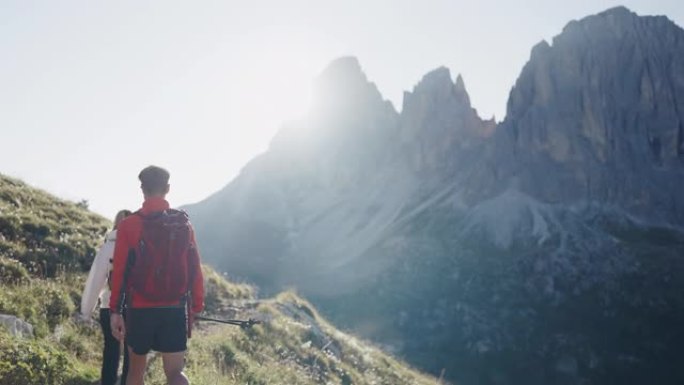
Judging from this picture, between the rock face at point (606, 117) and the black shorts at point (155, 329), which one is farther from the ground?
the rock face at point (606, 117)

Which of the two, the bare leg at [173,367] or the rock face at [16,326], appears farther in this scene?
the rock face at [16,326]

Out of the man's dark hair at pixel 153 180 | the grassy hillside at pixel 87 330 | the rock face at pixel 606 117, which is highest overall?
the rock face at pixel 606 117

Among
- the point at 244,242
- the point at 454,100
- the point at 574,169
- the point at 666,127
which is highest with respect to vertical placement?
the point at 454,100

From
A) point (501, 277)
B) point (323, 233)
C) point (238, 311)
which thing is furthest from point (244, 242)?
point (238, 311)

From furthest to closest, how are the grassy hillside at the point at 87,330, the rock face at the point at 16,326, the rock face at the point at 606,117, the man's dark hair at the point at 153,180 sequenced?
the rock face at the point at 606,117 → the rock face at the point at 16,326 → the grassy hillside at the point at 87,330 → the man's dark hair at the point at 153,180

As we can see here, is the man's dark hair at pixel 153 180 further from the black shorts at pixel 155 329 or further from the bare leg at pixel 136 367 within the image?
the bare leg at pixel 136 367

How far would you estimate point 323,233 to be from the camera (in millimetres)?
185250

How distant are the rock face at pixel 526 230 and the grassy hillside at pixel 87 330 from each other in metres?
68.0

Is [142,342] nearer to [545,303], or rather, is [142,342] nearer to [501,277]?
[545,303]

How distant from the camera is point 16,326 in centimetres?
974

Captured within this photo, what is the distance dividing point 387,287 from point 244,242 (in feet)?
257

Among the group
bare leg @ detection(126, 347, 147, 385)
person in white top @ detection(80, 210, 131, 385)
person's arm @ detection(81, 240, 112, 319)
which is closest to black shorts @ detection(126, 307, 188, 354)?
bare leg @ detection(126, 347, 147, 385)

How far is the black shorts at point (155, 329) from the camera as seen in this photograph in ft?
22.4

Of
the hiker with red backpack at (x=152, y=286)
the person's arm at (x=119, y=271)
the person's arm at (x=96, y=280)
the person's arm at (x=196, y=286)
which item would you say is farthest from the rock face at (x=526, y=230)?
the person's arm at (x=119, y=271)
